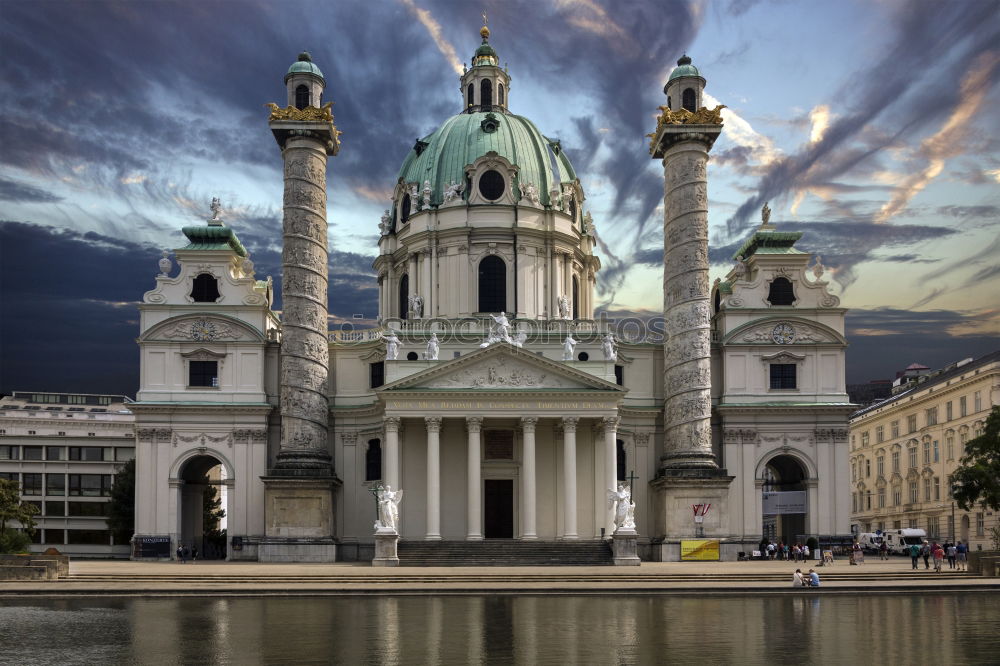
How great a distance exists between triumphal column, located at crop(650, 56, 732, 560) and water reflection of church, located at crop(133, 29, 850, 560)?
0.18 m

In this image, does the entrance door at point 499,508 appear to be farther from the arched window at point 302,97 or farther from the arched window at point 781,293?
the arched window at point 302,97

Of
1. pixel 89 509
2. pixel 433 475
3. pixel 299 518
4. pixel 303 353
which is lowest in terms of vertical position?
pixel 89 509

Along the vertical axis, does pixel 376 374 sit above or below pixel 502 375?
above

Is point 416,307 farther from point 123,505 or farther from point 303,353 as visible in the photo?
point 123,505

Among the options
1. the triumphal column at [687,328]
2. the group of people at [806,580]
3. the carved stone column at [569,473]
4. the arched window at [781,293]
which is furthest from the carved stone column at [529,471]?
the group of people at [806,580]

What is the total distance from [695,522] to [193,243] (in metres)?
32.1

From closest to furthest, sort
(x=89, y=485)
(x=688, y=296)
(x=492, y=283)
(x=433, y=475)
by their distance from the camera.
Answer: (x=433, y=475)
(x=688, y=296)
(x=492, y=283)
(x=89, y=485)

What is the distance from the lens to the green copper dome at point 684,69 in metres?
60.5

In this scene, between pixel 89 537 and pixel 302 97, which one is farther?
pixel 89 537

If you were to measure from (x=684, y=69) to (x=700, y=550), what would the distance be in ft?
84.9

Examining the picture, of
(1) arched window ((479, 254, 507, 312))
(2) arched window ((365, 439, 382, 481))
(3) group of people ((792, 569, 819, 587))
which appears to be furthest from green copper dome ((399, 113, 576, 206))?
(3) group of people ((792, 569, 819, 587))

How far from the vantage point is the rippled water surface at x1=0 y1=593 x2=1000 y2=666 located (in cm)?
2036

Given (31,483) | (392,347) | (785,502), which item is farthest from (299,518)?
(31,483)

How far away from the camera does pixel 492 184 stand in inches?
2697
